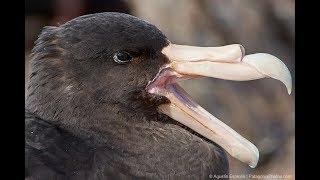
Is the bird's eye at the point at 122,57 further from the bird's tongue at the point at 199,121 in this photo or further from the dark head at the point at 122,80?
the bird's tongue at the point at 199,121

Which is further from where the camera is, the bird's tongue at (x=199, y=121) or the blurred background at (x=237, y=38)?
the blurred background at (x=237, y=38)

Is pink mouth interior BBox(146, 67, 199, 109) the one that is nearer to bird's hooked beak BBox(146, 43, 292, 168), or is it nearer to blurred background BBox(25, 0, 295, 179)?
bird's hooked beak BBox(146, 43, 292, 168)

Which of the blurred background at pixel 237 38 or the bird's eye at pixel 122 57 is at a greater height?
the bird's eye at pixel 122 57

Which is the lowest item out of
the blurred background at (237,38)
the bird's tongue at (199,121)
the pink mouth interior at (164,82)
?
the blurred background at (237,38)

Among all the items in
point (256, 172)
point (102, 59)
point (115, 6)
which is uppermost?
point (102, 59)

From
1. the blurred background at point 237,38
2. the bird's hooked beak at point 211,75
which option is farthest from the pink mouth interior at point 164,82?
the blurred background at point 237,38

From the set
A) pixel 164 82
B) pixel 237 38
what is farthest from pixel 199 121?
pixel 237 38
